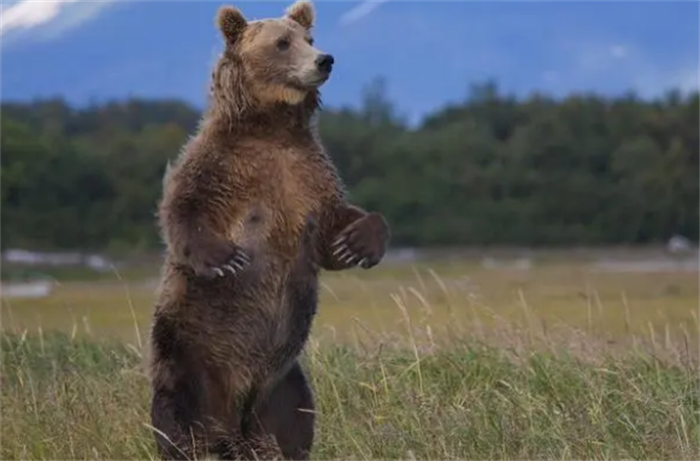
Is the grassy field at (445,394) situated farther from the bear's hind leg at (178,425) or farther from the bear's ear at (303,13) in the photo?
the bear's ear at (303,13)

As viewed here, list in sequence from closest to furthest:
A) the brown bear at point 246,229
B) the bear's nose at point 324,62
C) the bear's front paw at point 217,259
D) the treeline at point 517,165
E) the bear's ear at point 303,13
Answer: the bear's front paw at point 217,259
the bear's nose at point 324,62
the brown bear at point 246,229
the bear's ear at point 303,13
the treeline at point 517,165

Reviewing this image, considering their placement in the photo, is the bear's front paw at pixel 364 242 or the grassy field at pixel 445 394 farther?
the grassy field at pixel 445 394

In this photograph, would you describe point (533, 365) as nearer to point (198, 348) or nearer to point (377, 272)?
point (198, 348)

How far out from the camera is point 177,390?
231 inches

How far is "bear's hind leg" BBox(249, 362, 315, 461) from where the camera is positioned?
19.6 ft

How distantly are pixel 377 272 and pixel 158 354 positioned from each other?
27.3 metres

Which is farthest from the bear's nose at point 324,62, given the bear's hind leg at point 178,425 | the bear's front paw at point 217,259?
the bear's hind leg at point 178,425

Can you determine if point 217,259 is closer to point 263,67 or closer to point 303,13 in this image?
point 263,67

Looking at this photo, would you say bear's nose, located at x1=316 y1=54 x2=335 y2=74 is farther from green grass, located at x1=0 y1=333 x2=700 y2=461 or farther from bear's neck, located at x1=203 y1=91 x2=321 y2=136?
green grass, located at x1=0 y1=333 x2=700 y2=461

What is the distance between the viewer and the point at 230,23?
19.3 feet

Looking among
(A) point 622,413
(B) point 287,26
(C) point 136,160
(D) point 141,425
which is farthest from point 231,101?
(C) point 136,160

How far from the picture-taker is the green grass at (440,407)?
21.5 ft

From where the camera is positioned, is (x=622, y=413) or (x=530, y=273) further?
(x=530, y=273)

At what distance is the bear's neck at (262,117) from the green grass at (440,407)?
135cm
